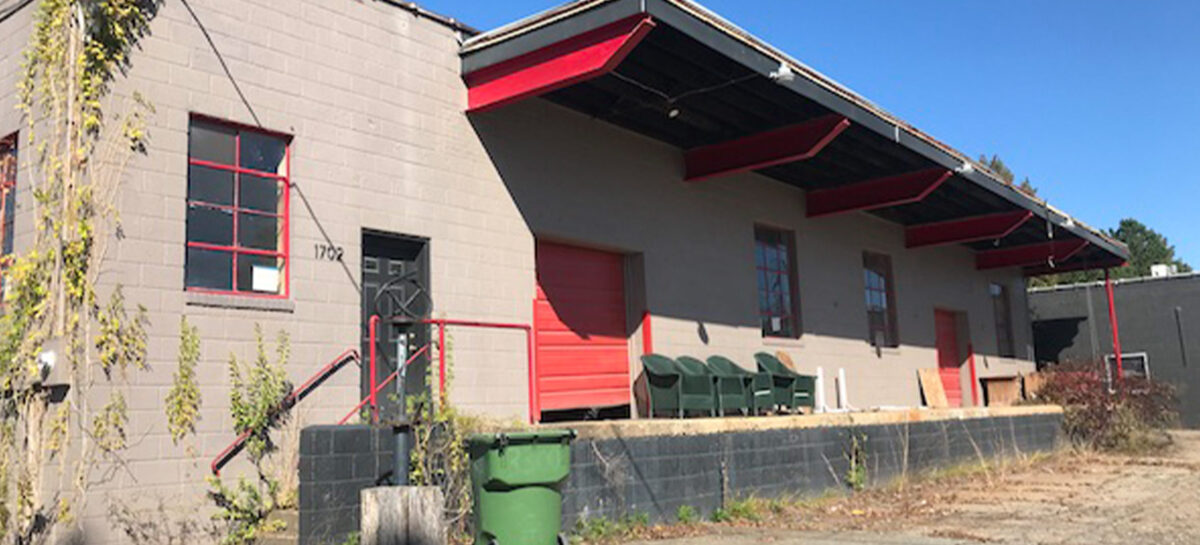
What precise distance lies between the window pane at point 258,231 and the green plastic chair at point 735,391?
18.6ft

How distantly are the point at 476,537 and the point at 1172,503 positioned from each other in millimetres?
8373

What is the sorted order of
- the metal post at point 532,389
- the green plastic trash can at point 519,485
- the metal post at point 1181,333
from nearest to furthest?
the green plastic trash can at point 519,485, the metal post at point 532,389, the metal post at point 1181,333

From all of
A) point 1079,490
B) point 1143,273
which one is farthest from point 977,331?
point 1143,273

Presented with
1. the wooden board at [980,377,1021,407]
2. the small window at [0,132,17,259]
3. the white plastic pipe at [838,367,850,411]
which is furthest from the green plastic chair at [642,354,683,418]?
the wooden board at [980,377,1021,407]

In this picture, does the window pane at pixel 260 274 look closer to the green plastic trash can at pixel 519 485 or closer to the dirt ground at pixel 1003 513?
the green plastic trash can at pixel 519 485

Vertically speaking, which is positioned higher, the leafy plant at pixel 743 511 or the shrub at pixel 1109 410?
the shrub at pixel 1109 410

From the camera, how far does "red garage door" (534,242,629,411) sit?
11680 millimetres

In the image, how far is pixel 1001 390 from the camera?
830 inches

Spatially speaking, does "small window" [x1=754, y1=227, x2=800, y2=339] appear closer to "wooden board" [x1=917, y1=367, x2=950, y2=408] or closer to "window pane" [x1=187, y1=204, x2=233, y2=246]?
"wooden board" [x1=917, y1=367, x2=950, y2=408]

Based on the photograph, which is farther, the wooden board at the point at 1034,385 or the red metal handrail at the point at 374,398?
the wooden board at the point at 1034,385

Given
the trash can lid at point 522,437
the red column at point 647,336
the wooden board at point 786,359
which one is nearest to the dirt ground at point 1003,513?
the trash can lid at point 522,437

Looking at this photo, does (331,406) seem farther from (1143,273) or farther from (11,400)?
(1143,273)

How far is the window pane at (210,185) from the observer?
27.5 feet

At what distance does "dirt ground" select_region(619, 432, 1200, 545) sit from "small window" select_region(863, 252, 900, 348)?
383cm
